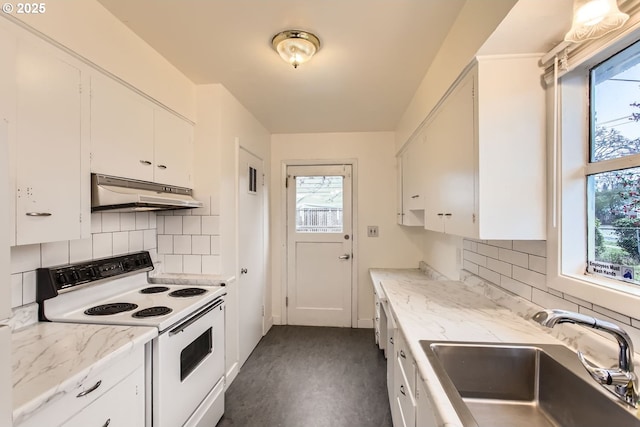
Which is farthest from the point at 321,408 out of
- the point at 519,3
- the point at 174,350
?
the point at 519,3

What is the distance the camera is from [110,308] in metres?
1.63

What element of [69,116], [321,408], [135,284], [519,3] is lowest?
[321,408]

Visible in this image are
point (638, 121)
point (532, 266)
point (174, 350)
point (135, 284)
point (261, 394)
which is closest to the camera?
point (638, 121)

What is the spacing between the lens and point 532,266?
1.40 meters

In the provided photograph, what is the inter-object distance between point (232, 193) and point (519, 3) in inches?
87.5

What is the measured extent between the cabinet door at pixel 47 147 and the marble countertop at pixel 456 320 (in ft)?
5.38

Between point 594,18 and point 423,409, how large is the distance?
1383mm

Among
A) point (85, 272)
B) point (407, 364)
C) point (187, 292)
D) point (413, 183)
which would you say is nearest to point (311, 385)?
point (187, 292)

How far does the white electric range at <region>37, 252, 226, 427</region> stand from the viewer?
143cm

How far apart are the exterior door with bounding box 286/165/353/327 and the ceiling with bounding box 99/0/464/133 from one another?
1.13 meters

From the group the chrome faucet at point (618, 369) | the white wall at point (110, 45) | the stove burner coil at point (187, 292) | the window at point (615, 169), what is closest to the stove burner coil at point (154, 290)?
the stove burner coil at point (187, 292)

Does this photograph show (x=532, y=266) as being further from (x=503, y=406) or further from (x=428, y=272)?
(x=428, y=272)

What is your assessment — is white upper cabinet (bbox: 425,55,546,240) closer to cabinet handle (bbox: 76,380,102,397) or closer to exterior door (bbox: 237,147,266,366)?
cabinet handle (bbox: 76,380,102,397)

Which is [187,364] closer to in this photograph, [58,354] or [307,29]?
[58,354]
